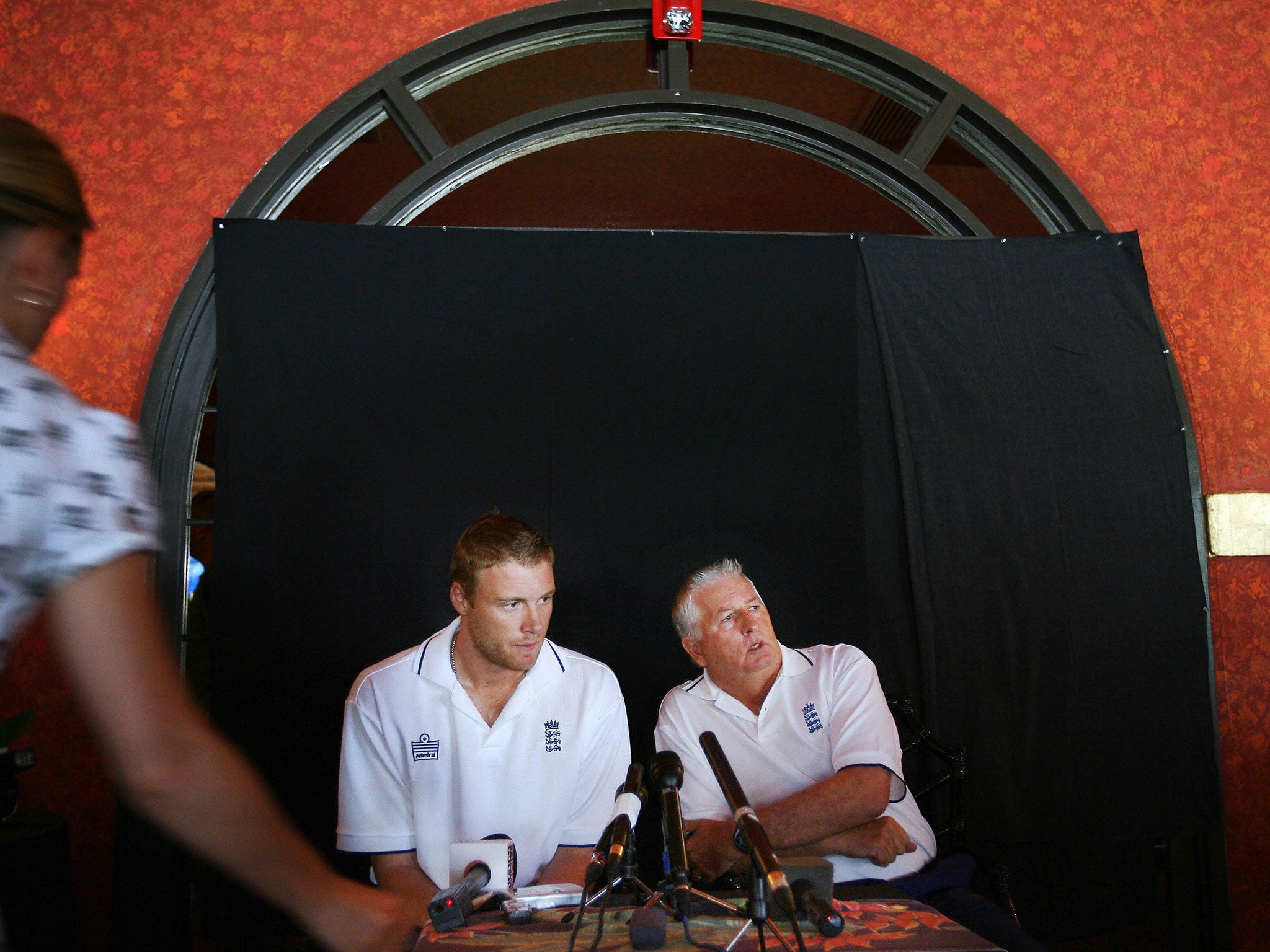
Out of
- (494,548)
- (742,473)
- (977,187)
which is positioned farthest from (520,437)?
(977,187)

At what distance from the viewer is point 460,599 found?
264 cm

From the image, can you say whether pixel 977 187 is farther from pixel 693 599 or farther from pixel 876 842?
pixel 876 842

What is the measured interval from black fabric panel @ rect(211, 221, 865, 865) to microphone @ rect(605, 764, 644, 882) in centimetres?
138

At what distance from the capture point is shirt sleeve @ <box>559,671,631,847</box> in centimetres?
244

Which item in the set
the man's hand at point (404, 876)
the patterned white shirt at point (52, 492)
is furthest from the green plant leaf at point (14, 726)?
the patterned white shirt at point (52, 492)

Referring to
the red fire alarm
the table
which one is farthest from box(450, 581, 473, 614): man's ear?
the red fire alarm

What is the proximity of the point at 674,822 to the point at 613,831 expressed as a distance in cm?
10

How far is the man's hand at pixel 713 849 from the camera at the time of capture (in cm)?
234

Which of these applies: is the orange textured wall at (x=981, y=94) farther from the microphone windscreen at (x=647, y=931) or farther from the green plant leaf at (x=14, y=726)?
the microphone windscreen at (x=647, y=931)

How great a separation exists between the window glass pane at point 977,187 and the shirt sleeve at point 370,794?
5.00m

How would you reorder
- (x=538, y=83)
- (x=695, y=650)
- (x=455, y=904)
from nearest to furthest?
(x=455, y=904)
(x=695, y=650)
(x=538, y=83)

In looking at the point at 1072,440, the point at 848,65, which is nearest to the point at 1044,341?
the point at 1072,440

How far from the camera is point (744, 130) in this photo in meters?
3.34

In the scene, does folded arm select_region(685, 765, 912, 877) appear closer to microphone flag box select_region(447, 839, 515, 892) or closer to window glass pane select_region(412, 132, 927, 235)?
microphone flag box select_region(447, 839, 515, 892)
